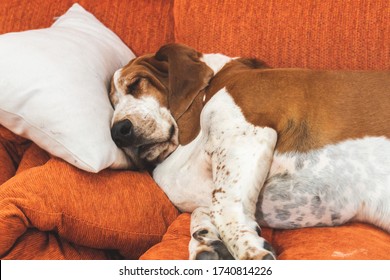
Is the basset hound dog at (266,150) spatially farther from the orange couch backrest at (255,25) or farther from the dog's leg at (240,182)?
the orange couch backrest at (255,25)

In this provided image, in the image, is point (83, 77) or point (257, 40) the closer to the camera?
point (83, 77)

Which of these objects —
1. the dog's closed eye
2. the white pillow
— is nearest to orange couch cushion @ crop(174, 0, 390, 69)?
the dog's closed eye

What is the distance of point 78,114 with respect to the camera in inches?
75.4

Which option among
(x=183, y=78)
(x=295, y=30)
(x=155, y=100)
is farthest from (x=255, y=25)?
→ (x=155, y=100)

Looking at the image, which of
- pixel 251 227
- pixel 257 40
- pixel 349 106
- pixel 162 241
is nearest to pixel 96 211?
pixel 162 241

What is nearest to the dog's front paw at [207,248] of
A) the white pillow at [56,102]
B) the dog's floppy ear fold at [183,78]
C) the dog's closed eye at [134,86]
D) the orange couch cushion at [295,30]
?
the white pillow at [56,102]

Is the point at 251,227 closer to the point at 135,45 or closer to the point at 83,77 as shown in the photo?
the point at 83,77

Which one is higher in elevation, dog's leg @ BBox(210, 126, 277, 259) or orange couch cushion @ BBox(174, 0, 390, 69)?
orange couch cushion @ BBox(174, 0, 390, 69)

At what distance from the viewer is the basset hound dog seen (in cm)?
169

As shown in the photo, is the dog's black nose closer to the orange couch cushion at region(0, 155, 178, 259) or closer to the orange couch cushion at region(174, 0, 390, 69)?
the orange couch cushion at region(0, 155, 178, 259)

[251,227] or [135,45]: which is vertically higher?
[135,45]

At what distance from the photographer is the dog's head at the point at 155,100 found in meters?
2.00

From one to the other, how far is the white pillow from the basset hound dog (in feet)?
0.34
